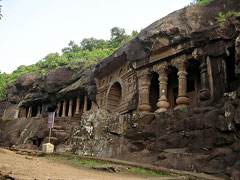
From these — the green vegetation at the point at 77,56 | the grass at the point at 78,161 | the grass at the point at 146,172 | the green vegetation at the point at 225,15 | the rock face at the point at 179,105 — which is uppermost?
the green vegetation at the point at 77,56

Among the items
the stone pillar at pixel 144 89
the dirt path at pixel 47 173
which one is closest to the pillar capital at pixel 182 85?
the stone pillar at pixel 144 89

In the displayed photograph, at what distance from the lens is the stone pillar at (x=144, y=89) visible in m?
15.9

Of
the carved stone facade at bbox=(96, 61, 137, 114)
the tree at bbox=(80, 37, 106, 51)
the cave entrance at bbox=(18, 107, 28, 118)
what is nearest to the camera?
the carved stone facade at bbox=(96, 61, 137, 114)

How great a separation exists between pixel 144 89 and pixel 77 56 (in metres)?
25.0

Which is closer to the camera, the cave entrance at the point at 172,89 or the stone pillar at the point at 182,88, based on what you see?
the stone pillar at the point at 182,88

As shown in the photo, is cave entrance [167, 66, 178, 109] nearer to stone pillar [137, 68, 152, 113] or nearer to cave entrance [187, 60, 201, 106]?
cave entrance [187, 60, 201, 106]

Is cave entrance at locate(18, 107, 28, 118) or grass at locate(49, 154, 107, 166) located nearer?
grass at locate(49, 154, 107, 166)

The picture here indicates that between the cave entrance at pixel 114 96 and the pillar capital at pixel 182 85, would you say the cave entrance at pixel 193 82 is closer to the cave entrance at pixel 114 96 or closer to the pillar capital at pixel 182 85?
the pillar capital at pixel 182 85

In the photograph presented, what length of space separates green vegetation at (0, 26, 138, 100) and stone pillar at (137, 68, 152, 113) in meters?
8.09

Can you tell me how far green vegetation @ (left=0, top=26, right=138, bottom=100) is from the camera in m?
31.0

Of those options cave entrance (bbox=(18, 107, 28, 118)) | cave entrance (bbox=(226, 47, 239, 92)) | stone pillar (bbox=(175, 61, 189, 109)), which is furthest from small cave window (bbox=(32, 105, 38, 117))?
cave entrance (bbox=(226, 47, 239, 92))

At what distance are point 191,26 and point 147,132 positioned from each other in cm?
632

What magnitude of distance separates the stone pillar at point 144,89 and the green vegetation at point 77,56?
8.09 m

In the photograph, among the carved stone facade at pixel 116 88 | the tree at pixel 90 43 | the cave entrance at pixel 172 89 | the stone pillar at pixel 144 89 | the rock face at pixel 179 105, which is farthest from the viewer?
the tree at pixel 90 43
